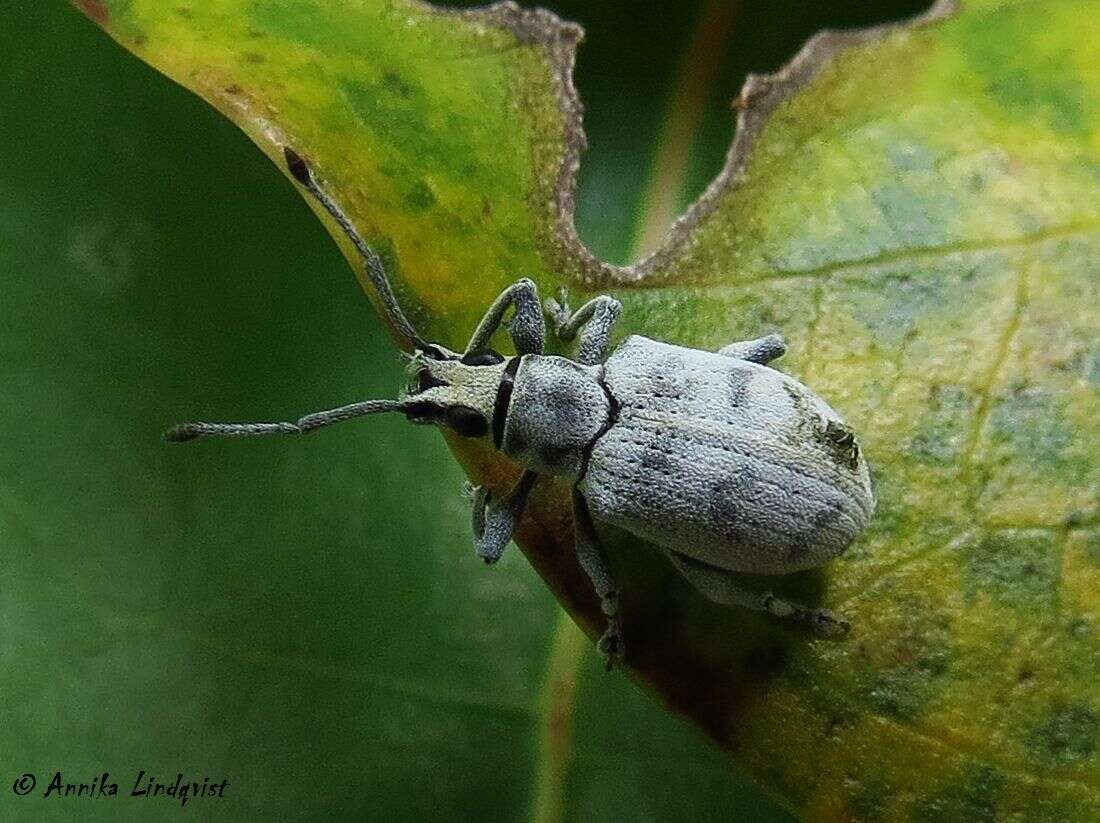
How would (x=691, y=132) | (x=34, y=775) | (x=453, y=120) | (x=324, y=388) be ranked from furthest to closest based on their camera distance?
(x=691, y=132), (x=324, y=388), (x=34, y=775), (x=453, y=120)

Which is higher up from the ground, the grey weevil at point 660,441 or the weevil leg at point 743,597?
the grey weevil at point 660,441

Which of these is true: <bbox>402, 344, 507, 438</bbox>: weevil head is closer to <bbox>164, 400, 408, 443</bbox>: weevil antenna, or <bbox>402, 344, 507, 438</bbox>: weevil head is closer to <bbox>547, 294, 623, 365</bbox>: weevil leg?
<bbox>164, 400, 408, 443</bbox>: weevil antenna

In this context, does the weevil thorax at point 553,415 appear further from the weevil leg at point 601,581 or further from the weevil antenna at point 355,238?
the weevil antenna at point 355,238

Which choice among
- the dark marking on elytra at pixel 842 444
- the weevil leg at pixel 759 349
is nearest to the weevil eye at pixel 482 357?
the weevil leg at pixel 759 349

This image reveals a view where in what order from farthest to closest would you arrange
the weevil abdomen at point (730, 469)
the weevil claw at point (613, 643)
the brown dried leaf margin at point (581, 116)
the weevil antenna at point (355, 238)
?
the brown dried leaf margin at point (581, 116), the weevil abdomen at point (730, 469), the weevil claw at point (613, 643), the weevil antenna at point (355, 238)

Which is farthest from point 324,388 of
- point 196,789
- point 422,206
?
point 196,789

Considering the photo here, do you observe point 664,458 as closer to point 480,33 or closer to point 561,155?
point 561,155
